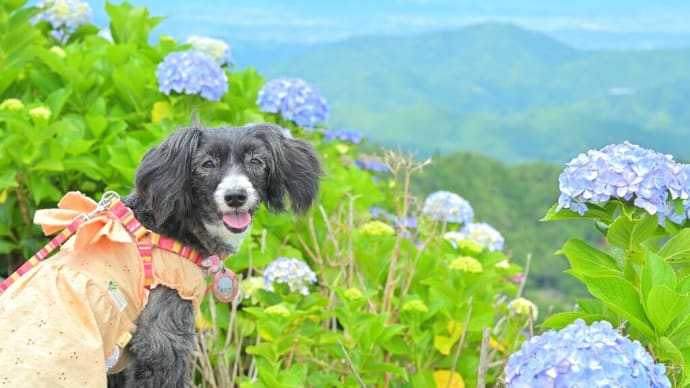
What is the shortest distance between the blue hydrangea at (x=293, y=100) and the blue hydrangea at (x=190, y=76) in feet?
1.15

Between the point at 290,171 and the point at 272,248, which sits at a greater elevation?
the point at 290,171

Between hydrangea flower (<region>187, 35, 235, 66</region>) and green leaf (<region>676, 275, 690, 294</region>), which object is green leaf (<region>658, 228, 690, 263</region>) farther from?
hydrangea flower (<region>187, 35, 235, 66</region>)

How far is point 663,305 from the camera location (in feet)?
8.00

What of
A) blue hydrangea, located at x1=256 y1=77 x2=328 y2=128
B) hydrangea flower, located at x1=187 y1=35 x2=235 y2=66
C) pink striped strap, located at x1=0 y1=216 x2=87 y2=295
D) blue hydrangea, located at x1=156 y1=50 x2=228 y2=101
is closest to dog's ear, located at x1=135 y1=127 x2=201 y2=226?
pink striped strap, located at x1=0 y1=216 x2=87 y2=295

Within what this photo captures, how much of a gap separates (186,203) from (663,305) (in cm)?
178

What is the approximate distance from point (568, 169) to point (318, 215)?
2543 mm

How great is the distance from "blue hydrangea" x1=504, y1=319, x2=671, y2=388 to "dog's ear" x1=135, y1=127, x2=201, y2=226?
1562mm

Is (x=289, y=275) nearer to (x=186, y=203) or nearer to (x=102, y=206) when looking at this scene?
(x=186, y=203)

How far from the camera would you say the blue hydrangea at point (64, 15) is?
251 inches

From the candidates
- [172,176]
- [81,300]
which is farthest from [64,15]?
[81,300]

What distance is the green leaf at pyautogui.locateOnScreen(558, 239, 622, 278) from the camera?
2811mm

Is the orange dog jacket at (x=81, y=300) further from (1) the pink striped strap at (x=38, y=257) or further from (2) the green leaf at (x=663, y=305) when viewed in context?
(2) the green leaf at (x=663, y=305)

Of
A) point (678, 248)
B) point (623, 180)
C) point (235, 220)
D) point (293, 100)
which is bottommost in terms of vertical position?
point (293, 100)

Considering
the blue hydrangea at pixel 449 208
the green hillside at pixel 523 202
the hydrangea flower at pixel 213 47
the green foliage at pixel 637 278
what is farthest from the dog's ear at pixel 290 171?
the green hillside at pixel 523 202
